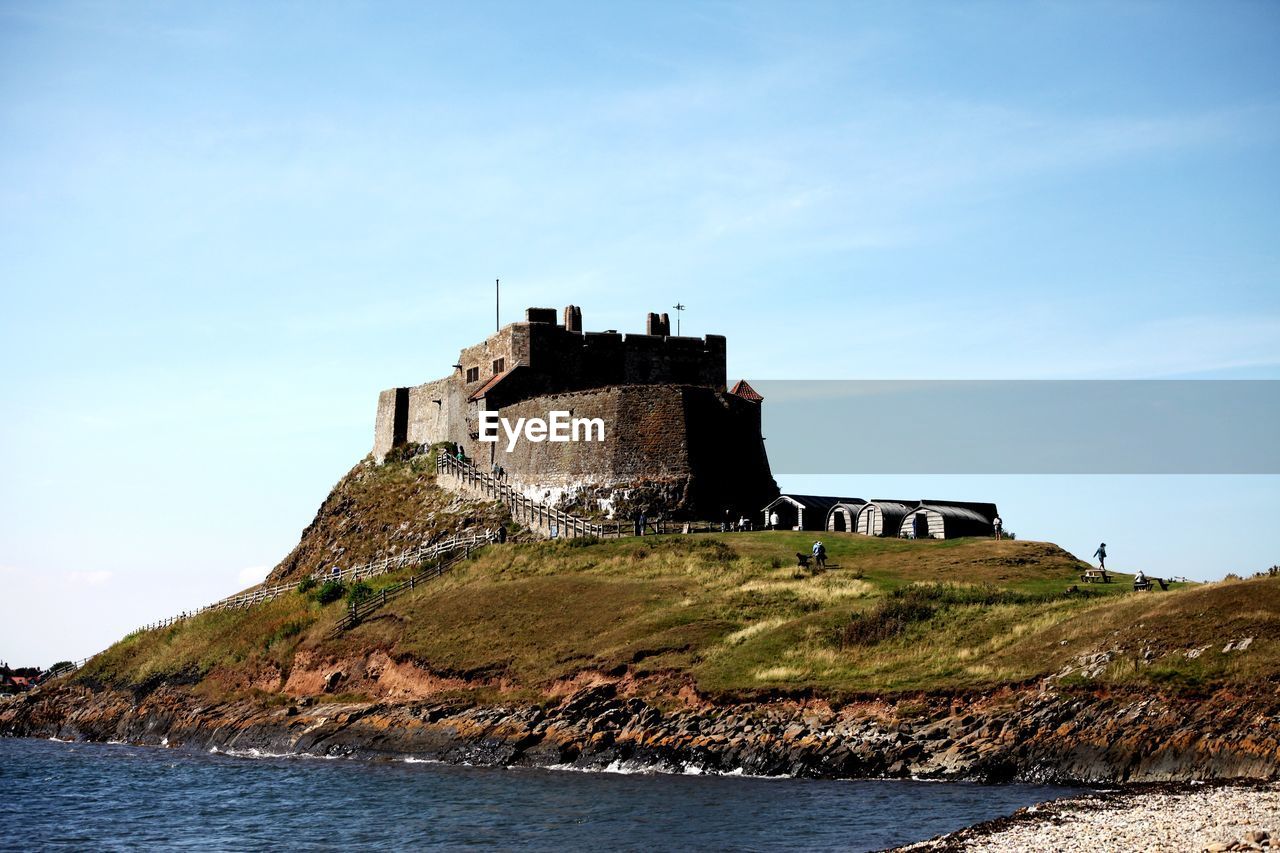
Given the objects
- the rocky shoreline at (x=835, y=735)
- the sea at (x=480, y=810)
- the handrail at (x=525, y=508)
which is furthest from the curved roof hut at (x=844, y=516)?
the sea at (x=480, y=810)

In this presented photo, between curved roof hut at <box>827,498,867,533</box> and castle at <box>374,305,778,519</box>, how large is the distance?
20.2ft

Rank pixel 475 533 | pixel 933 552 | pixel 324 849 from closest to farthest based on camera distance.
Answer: pixel 324 849 < pixel 933 552 < pixel 475 533

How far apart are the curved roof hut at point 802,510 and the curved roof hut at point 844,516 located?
15.6 inches

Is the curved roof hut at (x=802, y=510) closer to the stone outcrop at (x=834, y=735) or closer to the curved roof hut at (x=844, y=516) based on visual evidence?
the curved roof hut at (x=844, y=516)

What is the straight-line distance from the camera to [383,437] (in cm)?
9444

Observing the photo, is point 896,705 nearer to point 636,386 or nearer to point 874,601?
point 874,601

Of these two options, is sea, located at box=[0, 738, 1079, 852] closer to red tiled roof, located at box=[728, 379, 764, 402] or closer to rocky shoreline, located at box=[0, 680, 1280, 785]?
rocky shoreline, located at box=[0, 680, 1280, 785]

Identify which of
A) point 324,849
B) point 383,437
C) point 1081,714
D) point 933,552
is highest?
point 383,437

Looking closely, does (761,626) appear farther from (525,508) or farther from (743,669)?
(525,508)

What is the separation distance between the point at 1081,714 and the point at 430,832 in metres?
18.2

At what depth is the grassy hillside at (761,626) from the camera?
39.2 m

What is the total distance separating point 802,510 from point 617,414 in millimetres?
11571

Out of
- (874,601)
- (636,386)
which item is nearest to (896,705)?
(874,601)

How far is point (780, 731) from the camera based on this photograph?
4031cm
